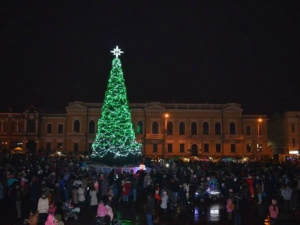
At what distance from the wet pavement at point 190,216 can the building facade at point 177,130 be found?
40.3 metres

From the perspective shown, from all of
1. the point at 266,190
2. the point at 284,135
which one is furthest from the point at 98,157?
the point at 284,135

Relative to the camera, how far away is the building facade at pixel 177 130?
58.0 m

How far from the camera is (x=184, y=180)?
18578mm

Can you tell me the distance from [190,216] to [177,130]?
43.7m

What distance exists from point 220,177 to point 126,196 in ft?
19.6

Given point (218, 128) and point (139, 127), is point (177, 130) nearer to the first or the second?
point (139, 127)

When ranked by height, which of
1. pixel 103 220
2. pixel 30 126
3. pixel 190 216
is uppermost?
pixel 30 126

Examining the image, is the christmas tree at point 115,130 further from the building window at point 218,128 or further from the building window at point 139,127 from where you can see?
the building window at point 218,128

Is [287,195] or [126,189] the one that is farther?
[126,189]

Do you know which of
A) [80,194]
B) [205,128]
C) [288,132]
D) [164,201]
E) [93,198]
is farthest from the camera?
[288,132]

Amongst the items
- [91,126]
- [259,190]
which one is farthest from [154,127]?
[259,190]

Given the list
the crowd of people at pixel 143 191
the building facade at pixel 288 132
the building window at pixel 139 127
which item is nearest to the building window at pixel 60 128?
the building window at pixel 139 127

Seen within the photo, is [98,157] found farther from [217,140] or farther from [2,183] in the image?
[217,140]

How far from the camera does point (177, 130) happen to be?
58781mm
